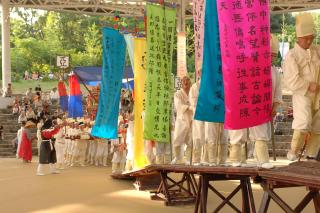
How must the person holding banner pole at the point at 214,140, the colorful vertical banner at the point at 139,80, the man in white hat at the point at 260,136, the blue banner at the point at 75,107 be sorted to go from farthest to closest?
the blue banner at the point at 75,107, the colorful vertical banner at the point at 139,80, the person holding banner pole at the point at 214,140, the man in white hat at the point at 260,136

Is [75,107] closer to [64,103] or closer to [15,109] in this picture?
[64,103]

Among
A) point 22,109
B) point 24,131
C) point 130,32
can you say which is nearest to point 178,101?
point 130,32

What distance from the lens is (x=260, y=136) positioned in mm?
5508

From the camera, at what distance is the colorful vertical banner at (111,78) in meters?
10.3

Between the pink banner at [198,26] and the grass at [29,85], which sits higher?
the pink banner at [198,26]

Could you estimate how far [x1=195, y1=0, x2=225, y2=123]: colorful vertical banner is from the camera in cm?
575

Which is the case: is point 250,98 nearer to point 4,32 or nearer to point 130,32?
point 130,32

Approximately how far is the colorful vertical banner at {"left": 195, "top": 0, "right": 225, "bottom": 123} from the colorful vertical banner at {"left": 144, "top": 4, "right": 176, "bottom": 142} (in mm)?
2371

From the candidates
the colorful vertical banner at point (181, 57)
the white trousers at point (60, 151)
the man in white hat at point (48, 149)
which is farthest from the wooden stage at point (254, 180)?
the white trousers at point (60, 151)

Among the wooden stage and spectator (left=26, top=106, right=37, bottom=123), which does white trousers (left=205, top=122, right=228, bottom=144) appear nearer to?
the wooden stage

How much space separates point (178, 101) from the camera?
8.93 meters

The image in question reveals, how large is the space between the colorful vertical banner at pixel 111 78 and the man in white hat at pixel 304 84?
493 centimetres

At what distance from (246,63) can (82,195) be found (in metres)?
4.82

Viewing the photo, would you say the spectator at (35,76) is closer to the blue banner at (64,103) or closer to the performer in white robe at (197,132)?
the blue banner at (64,103)
